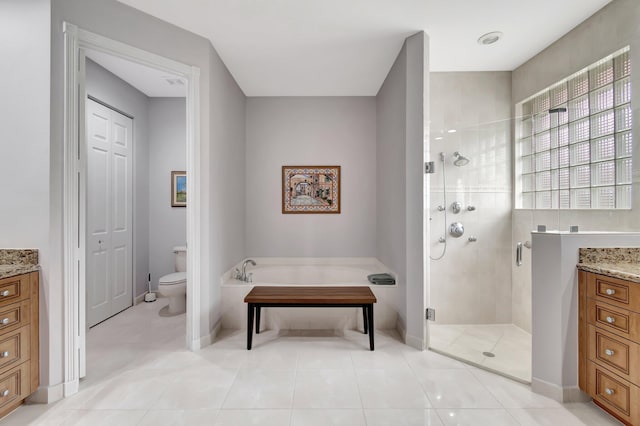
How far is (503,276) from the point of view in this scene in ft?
8.57

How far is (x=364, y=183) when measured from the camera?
390cm

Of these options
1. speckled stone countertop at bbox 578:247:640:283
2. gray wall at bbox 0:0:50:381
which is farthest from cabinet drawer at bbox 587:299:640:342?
gray wall at bbox 0:0:50:381

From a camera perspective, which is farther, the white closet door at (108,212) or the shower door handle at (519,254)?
the white closet door at (108,212)

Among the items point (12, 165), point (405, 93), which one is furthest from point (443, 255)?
point (12, 165)

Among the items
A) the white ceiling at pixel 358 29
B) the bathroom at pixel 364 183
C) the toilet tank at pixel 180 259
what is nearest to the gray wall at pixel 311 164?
the bathroom at pixel 364 183

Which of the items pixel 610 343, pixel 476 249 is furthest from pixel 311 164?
pixel 610 343

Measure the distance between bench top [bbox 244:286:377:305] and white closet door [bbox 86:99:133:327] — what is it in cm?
178

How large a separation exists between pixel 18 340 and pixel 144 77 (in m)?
2.86

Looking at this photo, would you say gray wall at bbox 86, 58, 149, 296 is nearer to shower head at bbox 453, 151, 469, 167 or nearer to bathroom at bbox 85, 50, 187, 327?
bathroom at bbox 85, 50, 187, 327

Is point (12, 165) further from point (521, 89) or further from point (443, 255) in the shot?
point (521, 89)

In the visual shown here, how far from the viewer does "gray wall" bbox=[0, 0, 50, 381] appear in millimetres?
1783

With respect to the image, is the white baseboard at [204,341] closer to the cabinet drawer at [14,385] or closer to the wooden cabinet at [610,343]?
the cabinet drawer at [14,385]

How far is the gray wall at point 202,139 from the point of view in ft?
5.98

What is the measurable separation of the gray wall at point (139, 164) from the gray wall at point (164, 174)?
0.22 ft
